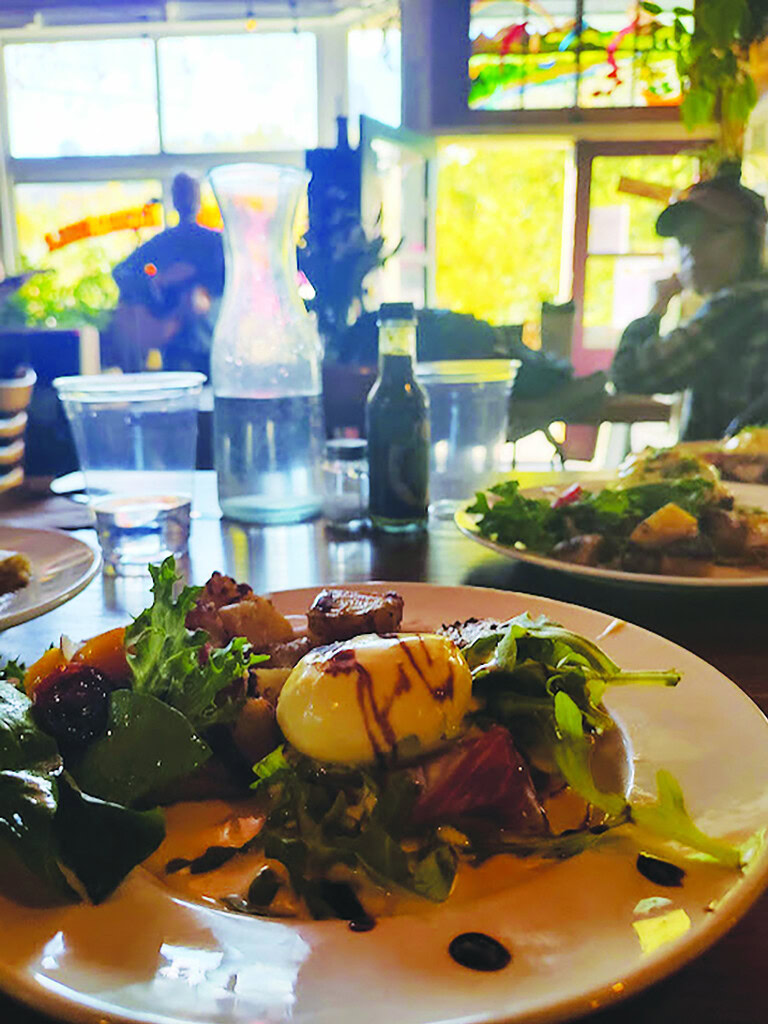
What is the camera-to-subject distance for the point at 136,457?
1252mm

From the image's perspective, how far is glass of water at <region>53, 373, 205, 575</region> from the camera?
1153 mm

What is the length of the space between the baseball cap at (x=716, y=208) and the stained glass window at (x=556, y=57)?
231 cm

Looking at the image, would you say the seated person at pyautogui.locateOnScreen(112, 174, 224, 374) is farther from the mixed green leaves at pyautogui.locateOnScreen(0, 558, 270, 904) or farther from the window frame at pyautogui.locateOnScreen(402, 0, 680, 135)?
the mixed green leaves at pyautogui.locateOnScreen(0, 558, 270, 904)

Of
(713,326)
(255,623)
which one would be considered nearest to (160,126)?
(713,326)

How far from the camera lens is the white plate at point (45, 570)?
2.54 ft

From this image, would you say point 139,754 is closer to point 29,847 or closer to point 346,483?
point 29,847

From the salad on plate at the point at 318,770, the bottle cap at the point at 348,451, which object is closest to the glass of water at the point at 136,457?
the bottle cap at the point at 348,451

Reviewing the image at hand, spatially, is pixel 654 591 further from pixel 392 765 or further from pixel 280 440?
pixel 280 440

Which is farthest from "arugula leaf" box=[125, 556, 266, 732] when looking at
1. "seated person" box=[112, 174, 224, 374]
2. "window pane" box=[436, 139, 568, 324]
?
"window pane" box=[436, 139, 568, 324]

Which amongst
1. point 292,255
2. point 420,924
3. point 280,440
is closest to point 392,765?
point 420,924

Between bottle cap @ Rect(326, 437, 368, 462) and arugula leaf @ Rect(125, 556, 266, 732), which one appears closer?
arugula leaf @ Rect(125, 556, 266, 732)

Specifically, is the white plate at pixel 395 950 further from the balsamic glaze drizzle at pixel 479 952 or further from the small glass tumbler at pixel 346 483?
the small glass tumbler at pixel 346 483

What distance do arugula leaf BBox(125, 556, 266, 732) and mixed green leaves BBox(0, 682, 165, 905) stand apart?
0.11 metres

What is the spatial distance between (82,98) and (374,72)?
2057 millimetres
